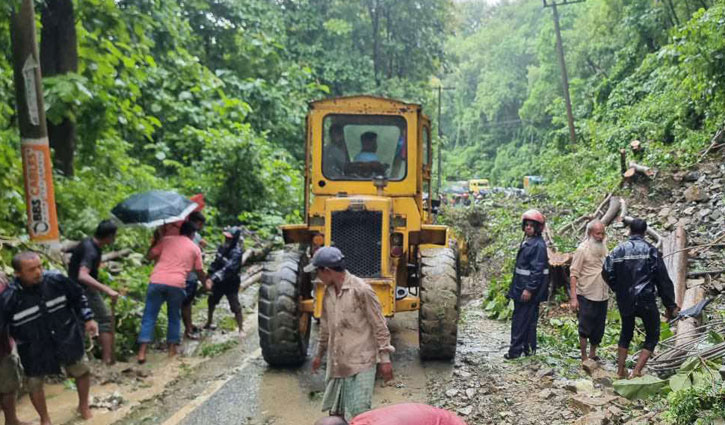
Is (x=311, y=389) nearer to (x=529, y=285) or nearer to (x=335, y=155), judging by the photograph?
(x=529, y=285)

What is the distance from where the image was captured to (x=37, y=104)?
5.42 m

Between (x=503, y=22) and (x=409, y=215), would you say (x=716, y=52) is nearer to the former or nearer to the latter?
(x=409, y=215)

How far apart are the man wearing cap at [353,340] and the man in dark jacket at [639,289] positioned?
2735 millimetres

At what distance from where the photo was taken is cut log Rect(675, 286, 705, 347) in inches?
228

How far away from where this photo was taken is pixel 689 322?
6.21 metres

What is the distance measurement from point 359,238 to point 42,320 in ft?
9.94

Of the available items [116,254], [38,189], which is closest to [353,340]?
[38,189]

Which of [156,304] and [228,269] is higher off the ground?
[228,269]

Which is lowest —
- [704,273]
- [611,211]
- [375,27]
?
[704,273]

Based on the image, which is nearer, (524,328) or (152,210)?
(524,328)

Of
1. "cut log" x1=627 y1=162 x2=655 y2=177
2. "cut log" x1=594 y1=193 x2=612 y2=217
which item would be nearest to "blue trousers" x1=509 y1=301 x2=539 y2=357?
"cut log" x1=594 y1=193 x2=612 y2=217

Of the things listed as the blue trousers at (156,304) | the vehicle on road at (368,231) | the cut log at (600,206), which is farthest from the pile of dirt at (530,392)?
the cut log at (600,206)

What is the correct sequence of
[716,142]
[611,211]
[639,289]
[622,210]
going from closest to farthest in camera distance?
[639,289] < [622,210] < [611,211] < [716,142]

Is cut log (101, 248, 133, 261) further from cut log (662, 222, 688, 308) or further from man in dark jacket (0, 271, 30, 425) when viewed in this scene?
cut log (662, 222, 688, 308)
